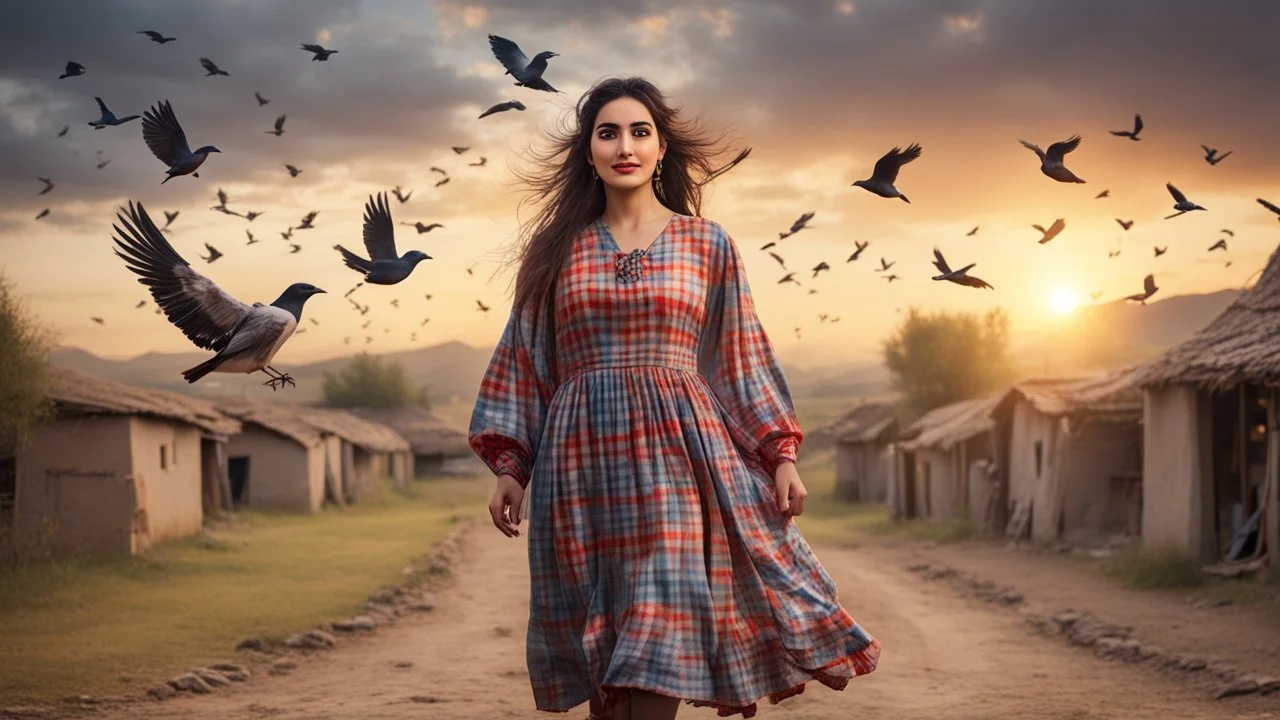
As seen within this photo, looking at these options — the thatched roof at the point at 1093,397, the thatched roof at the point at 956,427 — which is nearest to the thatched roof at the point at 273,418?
the thatched roof at the point at 956,427

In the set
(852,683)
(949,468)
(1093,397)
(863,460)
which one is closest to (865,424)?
(863,460)

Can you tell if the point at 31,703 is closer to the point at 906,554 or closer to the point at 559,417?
the point at 559,417

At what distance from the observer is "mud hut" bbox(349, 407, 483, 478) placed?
4934cm

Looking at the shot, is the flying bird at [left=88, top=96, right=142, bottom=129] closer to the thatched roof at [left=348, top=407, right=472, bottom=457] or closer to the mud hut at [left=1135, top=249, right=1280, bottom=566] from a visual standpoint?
the mud hut at [left=1135, top=249, right=1280, bottom=566]

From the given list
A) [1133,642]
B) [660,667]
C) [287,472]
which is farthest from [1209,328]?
[287,472]

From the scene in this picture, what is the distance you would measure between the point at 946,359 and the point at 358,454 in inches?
723

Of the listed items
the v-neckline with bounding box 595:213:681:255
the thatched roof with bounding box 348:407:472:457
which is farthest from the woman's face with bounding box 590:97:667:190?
the thatched roof with bounding box 348:407:472:457

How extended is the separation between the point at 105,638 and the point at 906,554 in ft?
41.2

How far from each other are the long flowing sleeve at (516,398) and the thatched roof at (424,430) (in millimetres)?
44057

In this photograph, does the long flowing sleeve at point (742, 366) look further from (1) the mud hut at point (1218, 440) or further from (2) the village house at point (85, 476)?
(2) the village house at point (85, 476)

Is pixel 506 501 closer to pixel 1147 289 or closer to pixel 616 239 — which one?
pixel 616 239

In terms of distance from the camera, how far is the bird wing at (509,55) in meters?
5.84

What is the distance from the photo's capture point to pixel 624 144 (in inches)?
170

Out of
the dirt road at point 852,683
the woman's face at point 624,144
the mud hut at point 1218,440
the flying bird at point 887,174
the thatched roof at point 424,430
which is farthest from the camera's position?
the thatched roof at point 424,430
